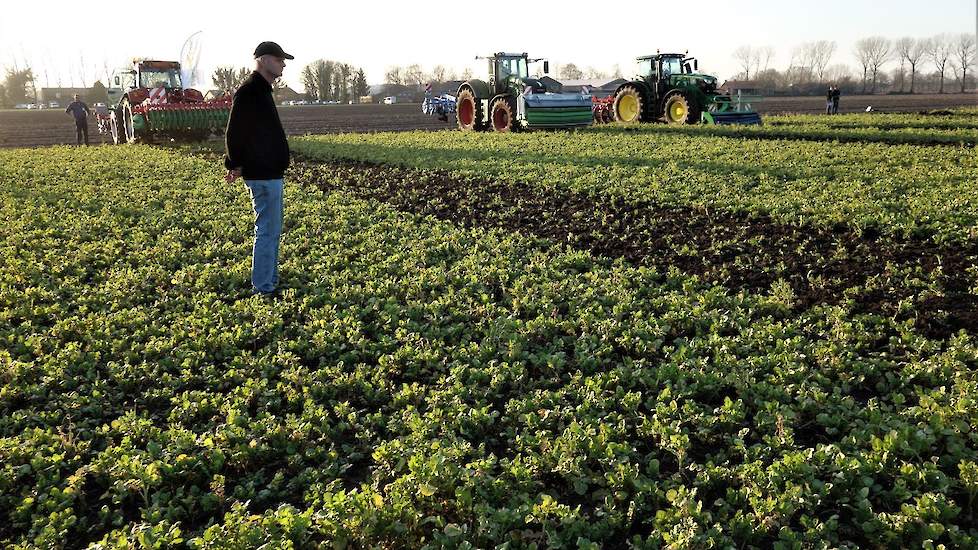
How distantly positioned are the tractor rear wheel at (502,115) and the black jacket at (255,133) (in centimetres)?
1739

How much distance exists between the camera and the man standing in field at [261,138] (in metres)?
5.44

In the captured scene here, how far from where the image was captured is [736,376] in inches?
163

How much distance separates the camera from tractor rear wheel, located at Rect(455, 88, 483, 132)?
24.0 metres

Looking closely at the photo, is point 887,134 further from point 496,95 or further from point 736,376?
point 736,376

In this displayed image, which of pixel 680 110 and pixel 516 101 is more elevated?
pixel 516 101

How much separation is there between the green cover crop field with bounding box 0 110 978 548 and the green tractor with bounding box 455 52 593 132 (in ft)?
41.9

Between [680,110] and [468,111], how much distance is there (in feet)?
26.4

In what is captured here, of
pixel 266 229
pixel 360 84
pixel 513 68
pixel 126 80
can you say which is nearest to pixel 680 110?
pixel 513 68

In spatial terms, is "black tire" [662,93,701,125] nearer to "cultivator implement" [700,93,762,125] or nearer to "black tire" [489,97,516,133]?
"cultivator implement" [700,93,762,125]

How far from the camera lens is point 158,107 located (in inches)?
763

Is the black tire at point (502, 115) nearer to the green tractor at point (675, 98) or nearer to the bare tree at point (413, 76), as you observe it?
the green tractor at point (675, 98)

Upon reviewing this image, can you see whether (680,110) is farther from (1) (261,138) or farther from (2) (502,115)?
(1) (261,138)

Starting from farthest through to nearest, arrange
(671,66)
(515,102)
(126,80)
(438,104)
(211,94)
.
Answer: (438,104) < (126,80) < (671,66) < (211,94) < (515,102)

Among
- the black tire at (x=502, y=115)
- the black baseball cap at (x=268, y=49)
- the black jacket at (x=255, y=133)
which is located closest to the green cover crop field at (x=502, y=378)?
the black jacket at (x=255, y=133)
